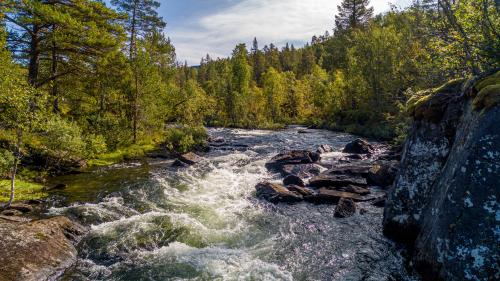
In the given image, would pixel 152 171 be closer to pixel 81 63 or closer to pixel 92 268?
pixel 81 63

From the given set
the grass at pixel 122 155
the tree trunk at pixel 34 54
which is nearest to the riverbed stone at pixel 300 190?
the grass at pixel 122 155

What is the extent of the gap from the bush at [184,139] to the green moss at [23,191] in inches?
621

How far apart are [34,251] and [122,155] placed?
21530mm

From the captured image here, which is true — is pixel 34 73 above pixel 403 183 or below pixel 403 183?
above

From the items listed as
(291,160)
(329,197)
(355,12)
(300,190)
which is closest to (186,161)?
(291,160)

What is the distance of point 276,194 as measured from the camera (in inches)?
760

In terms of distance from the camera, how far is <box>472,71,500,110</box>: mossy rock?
8438 millimetres

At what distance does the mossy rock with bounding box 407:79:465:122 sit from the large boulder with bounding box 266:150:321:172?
48.5ft

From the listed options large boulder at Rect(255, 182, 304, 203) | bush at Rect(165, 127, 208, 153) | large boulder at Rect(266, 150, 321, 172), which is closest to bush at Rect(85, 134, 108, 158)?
bush at Rect(165, 127, 208, 153)

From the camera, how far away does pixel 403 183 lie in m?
12.5

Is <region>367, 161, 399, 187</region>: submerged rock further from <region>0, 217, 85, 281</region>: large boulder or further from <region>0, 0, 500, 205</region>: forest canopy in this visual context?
<region>0, 217, 85, 281</region>: large boulder

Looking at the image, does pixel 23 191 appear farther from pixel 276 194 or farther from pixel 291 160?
pixel 291 160

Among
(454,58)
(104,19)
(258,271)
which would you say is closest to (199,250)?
(258,271)

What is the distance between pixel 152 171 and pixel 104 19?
1420 cm
